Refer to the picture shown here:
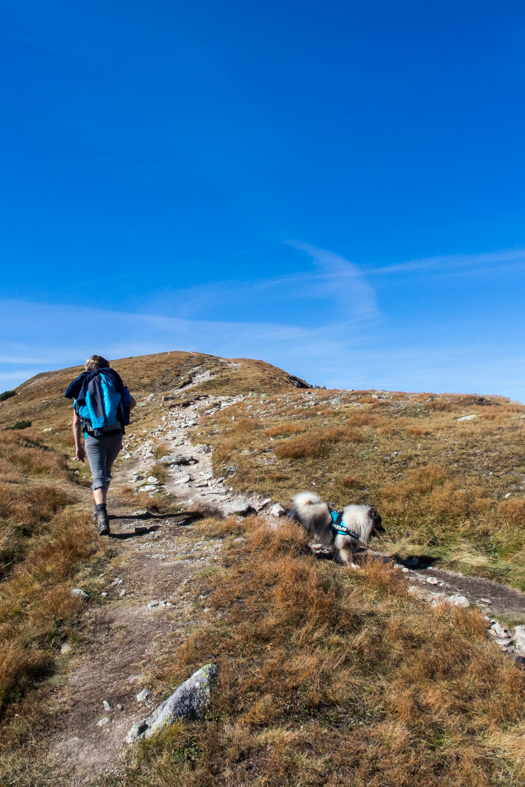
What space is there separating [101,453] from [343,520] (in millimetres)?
4653

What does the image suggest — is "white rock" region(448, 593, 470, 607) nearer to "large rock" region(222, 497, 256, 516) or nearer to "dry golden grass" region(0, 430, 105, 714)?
"large rock" region(222, 497, 256, 516)

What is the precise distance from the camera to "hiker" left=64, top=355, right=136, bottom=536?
23.4ft

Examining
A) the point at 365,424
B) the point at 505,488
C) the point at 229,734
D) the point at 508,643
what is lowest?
the point at 508,643

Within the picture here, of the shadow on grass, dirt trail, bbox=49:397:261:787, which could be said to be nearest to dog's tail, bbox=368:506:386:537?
the shadow on grass

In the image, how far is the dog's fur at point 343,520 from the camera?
696 cm

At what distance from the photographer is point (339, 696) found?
3.53m

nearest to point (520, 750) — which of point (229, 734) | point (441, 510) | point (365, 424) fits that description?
point (229, 734)

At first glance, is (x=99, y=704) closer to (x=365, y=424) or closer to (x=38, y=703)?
(x=38, y=703)

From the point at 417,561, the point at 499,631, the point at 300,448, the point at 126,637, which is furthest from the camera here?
the point at 300,448

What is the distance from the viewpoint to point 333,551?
6.97 meters

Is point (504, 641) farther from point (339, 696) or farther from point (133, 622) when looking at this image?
point (133, 622)

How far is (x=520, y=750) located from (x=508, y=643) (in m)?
1.85

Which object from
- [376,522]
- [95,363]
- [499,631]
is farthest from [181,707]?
[95,363]

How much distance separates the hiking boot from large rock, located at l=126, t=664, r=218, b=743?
4307 mm
